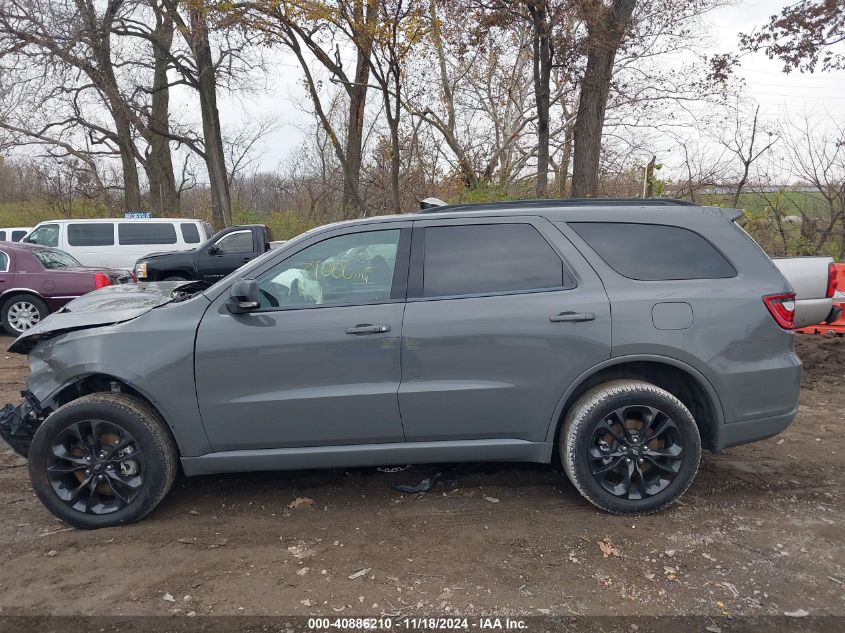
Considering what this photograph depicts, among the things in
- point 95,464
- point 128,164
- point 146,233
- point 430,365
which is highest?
point 128,164

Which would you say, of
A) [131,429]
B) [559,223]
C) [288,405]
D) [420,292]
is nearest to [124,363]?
[131,429]

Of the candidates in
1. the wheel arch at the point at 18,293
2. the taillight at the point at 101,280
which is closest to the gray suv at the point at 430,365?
the taillight at the point at 101,280

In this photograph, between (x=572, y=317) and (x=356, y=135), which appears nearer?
(x=572, y=317)

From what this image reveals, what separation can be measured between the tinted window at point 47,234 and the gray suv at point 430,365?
41.8ft

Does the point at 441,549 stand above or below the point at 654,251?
below

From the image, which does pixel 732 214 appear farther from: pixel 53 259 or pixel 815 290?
pixel 53 259

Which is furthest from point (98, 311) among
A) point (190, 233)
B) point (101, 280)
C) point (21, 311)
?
point (190, 233)

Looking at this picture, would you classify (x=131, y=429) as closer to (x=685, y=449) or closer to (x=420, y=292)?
(x=420, y=292)

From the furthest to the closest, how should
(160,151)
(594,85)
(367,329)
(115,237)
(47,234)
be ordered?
(160,151) → (115,237) → (47,234) → (594,85) → (367,329)

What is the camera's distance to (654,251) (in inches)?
147

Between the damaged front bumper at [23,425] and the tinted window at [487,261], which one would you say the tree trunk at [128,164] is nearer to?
the damaged front bumper at [23,425]

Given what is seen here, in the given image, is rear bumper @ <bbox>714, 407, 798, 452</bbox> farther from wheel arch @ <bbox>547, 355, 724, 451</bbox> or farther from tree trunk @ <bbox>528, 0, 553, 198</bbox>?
tree trunk @ <bbox>528, 0, 553, 198</bbox>

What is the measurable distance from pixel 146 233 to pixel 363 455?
534 inches

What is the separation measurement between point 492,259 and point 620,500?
1645 mm
